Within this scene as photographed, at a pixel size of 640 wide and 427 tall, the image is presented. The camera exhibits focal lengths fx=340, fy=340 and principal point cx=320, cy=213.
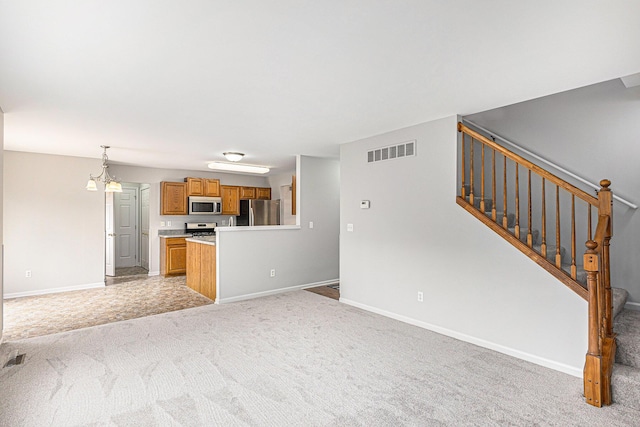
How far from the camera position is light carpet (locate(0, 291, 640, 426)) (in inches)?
88.7

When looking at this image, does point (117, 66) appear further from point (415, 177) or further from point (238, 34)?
point (415, 177)

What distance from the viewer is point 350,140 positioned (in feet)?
16.1

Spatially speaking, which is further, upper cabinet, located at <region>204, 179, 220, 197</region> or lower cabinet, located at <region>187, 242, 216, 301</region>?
upper cabinet, located at <region>204, 179, 220, 197</region>

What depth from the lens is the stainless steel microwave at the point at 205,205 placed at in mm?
7824

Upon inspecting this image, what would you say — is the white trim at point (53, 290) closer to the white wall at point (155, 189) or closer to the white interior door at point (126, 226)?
the white wall at point (155, 189)

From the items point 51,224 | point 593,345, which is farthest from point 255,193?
point 593,345

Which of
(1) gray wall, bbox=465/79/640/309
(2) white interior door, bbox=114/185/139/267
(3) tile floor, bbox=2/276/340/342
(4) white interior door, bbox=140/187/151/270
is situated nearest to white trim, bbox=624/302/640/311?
(1) gray wall, bbox=465/79/640/309

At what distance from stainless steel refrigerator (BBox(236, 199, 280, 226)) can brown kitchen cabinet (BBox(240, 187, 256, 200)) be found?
0.59 ft

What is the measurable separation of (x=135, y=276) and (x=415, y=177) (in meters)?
6.37

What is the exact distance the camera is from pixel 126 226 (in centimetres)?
886

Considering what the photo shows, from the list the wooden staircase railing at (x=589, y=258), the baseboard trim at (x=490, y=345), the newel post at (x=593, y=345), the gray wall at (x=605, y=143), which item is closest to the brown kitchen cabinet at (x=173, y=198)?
the baseboard trim at (x=490, y=345)

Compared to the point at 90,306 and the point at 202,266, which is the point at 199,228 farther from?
the point at 90,306

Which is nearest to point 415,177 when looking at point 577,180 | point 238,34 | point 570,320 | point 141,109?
point 577,180

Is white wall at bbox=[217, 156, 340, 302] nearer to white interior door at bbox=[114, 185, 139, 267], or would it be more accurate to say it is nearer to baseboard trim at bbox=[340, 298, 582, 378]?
baseboard trim at bbox=[340, 298, 582, 378]
